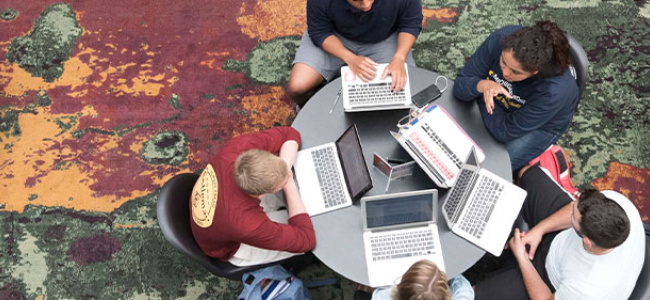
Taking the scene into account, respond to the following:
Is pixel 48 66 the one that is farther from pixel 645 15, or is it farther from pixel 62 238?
pixel 645 15

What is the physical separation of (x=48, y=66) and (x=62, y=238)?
4.38ft

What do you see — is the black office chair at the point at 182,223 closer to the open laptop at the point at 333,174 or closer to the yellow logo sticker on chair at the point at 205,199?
the yellow logo sticker on chair at the point at 205,199

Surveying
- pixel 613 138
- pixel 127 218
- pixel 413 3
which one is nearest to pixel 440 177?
pixel 413 3

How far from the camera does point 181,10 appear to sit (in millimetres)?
3414

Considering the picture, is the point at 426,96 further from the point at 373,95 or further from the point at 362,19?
the point at 362,19

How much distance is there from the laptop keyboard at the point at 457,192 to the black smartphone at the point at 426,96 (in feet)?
1.43

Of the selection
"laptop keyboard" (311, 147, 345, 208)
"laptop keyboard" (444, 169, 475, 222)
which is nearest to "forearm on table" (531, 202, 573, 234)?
"laptop keyboard" (444, 169, 475, 222)

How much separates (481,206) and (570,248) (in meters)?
0.41

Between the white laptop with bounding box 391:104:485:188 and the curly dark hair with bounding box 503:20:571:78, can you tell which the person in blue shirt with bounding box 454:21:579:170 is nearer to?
the curly dark hair with bounding box 503:20:571:78

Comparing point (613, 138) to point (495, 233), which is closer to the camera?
point (495, 233)

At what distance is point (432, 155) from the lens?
1972 millimetres

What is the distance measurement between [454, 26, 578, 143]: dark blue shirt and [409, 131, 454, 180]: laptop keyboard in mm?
354

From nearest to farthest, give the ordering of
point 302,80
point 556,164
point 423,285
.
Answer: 1. point 423,285
2. point 556,164
3. point 302,80

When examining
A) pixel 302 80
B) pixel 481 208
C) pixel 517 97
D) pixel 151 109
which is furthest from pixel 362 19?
pixel 151 109
